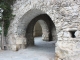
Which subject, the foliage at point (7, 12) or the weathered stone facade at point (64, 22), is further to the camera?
the foliage at point (7, 12)

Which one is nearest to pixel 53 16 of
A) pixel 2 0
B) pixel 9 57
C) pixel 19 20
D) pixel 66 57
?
pixel 66 57

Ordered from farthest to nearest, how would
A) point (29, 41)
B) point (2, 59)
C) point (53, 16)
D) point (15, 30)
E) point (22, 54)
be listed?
1. point (29, 41)
2. point (15, 30)
3. point (22, 54)
4. point (2, 59)
5. point (53, 16)

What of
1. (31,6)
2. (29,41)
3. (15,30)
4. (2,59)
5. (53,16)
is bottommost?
(2,59)

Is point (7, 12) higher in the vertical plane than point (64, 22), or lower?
higher

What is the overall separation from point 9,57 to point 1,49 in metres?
1.25

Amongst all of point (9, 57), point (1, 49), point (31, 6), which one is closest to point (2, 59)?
point (9, 57)

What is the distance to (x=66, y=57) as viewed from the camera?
4562mm

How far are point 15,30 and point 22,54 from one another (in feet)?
3.92

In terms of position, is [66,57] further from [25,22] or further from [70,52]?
[25,22]

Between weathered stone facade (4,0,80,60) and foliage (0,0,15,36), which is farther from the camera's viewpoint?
foliage (0,0,15,36)

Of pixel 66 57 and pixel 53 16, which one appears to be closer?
pixel 66 57

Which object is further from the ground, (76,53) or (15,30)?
(15,30)

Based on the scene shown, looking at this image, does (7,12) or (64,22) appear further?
(7,12)

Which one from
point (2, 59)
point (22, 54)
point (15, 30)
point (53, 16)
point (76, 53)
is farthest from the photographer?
point (15, 30)
